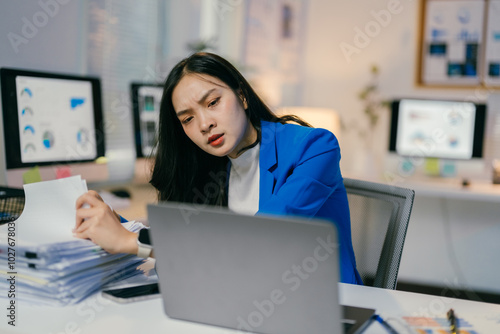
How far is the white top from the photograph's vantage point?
1.43 meters

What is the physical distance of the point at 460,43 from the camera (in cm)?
347

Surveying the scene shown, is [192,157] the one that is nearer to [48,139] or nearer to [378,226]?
[378,226]

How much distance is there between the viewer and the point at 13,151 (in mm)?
1722

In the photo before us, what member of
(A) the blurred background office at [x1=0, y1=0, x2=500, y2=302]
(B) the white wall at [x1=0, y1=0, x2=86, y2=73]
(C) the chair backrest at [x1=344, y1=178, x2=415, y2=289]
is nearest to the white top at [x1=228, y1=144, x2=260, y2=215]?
(C) the chair backrest at [x1=344, y1=178, x2=415, y2=289]

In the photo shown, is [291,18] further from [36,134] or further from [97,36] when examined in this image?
[36,134]

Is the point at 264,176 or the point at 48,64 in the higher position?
the point at 48,64

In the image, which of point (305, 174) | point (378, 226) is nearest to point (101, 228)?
point (305, 174)

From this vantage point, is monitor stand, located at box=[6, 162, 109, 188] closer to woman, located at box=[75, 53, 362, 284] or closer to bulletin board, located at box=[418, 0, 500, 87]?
woman, located at box=[75, 53, 362, 284]

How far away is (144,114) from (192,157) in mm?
1065

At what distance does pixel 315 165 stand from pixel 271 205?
18cm

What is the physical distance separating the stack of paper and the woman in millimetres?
35

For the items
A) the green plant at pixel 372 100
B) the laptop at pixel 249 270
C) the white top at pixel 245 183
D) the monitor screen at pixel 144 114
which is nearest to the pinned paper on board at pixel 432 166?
the green plant at pixel 372 100

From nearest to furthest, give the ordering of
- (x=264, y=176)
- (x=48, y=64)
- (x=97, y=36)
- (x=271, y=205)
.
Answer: (x=271, y=205), (x=264, y=176), (x=48, y=64), (x=97, y=36)

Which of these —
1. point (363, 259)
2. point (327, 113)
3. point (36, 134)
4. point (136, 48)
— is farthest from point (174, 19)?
point (363, 259)
